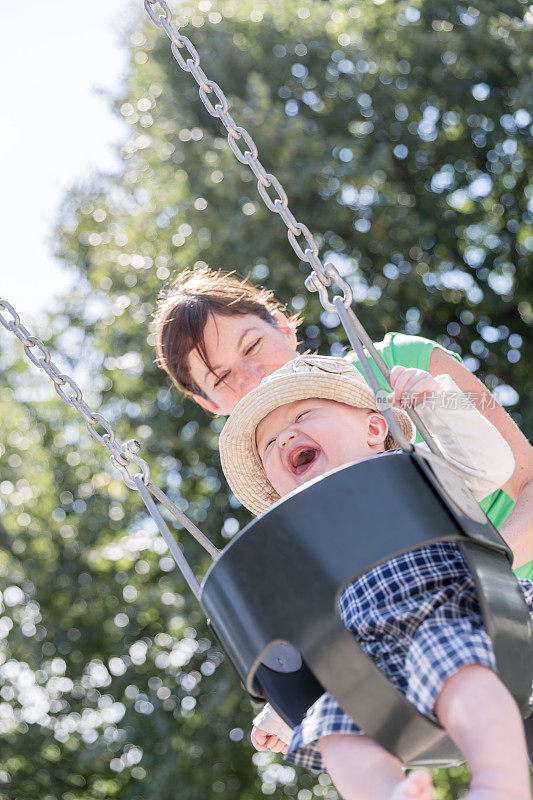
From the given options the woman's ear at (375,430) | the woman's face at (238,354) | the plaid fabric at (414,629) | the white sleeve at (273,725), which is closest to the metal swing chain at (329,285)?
the plaid fabric at (414,629)

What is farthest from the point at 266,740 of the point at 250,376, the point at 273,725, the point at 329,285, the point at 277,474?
the point at 250,376

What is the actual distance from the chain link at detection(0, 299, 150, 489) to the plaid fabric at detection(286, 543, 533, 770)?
0.49 metres

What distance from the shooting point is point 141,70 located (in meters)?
7.66

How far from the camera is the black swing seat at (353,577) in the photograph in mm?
1174

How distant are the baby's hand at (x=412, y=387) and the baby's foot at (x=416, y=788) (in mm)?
561

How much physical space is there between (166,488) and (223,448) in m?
5.71

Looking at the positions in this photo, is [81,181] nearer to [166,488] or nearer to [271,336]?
[166,488]

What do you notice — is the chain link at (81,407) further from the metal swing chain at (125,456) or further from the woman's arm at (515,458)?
the woman's arm at (515,458)

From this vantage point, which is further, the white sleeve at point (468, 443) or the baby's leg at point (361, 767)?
the white sleeve at point (468, 443)

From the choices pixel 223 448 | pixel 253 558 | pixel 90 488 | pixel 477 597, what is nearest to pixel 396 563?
pixel 477 597

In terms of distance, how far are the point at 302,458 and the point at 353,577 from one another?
0.52 m

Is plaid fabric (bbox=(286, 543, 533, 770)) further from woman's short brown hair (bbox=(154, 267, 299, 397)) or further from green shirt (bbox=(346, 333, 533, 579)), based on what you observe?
woman's short brown hair (bbox=(154, 267, 299, 397))

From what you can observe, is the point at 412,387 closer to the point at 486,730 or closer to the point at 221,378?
the point at 486,730

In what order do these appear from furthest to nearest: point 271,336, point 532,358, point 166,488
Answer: point 166,488, point 532,358, point 271,336
